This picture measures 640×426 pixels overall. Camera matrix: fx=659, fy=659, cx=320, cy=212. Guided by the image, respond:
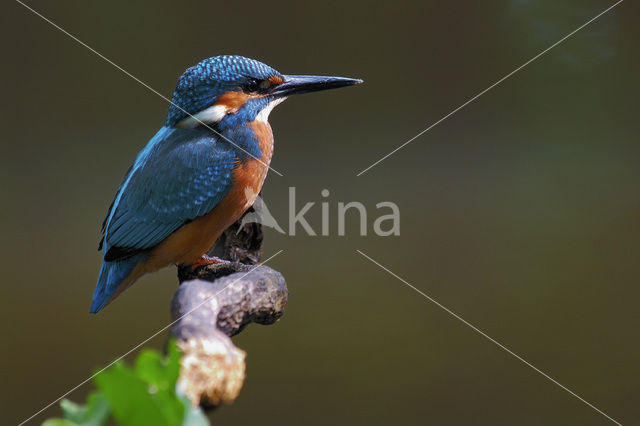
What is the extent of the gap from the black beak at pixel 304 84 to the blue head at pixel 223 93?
0.03m

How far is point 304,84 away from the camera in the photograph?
1.83 m

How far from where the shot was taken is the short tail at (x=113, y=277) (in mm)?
1649

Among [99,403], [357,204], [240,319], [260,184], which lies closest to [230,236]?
[260,184]

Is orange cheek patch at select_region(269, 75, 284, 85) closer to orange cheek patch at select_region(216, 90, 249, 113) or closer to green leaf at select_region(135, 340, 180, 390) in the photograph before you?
orange cheek patch at select_region(216, 90, 249, 113)

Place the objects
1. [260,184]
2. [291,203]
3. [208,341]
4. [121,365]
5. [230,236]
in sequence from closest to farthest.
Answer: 1. [121,365]
2. [208,341]
3. [260,184]
4. [230,236]
5. [291,203]

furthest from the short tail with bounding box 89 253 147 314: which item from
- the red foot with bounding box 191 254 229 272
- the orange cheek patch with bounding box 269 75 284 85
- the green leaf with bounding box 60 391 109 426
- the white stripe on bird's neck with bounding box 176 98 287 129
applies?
the green leaf with bounding box 60 391 109 426

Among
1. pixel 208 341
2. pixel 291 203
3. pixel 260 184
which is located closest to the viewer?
pixel 208 341

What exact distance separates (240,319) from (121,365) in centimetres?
70

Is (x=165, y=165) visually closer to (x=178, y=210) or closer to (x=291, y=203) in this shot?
(x=178, y=210)

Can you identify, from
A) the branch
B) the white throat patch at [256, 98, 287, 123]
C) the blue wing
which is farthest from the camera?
the white throat patch at [256, 98, 287, 123]

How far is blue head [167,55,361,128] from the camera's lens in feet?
5.56

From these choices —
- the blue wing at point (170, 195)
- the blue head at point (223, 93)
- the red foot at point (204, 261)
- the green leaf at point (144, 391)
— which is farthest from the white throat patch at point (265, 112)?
the green leaf at point (144, 391)

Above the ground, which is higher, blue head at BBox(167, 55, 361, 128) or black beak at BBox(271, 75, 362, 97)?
black beak at BBox(271, 75, 362, 97)

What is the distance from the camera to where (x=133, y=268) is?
1.67 meters
